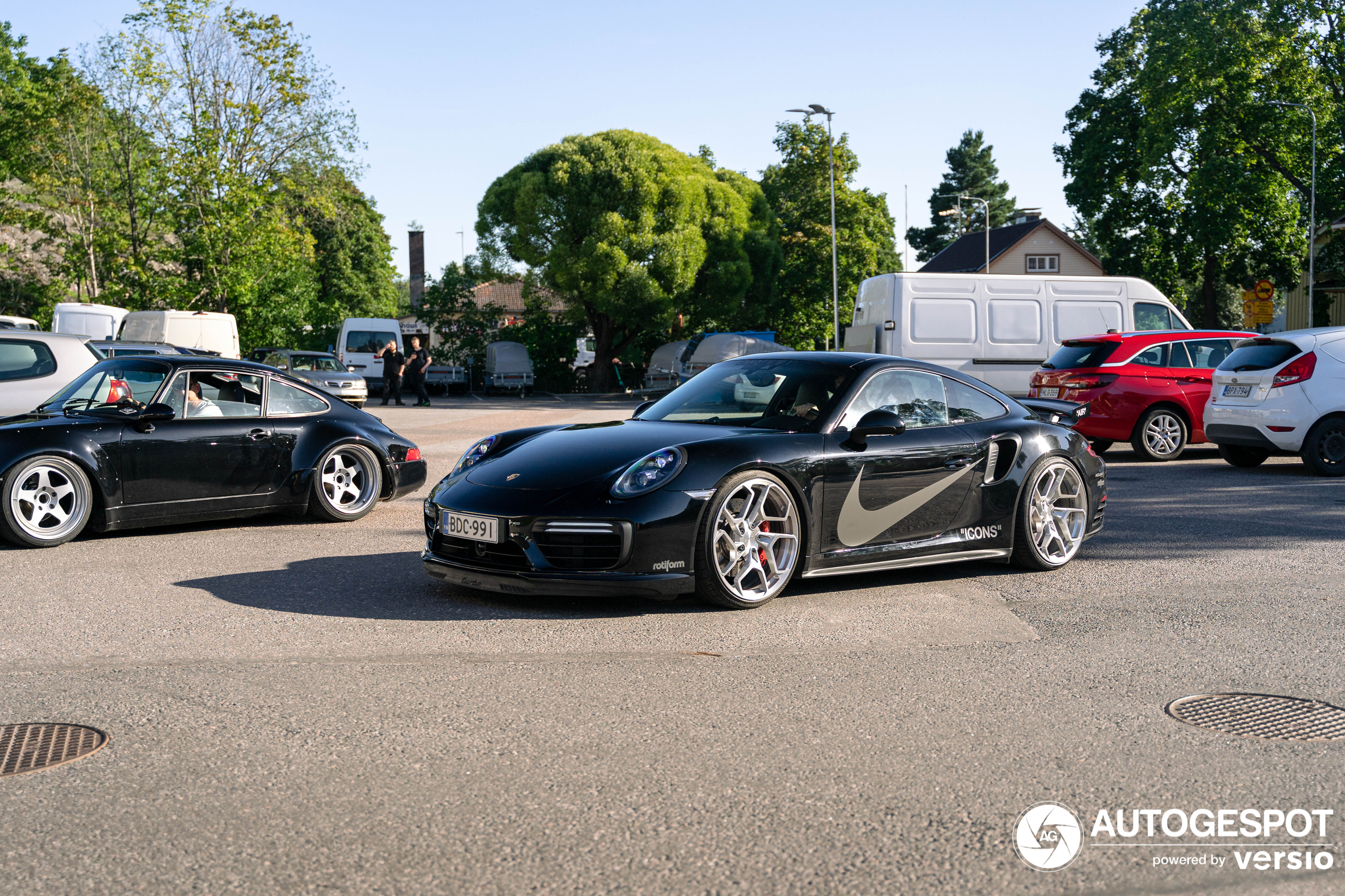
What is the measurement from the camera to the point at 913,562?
6.79m

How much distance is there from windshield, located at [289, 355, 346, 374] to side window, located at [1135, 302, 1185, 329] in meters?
16.9

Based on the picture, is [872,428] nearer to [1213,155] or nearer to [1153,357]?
[1153,357]

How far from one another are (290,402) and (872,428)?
5012mm

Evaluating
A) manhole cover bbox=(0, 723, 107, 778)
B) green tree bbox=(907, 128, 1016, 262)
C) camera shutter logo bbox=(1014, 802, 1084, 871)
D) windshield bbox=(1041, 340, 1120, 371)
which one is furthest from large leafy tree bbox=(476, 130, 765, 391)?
green tree bbox=(907, 128, 1016, 262)

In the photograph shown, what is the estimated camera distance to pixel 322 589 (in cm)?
666

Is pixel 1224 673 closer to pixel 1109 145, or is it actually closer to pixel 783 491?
pixel 783 491

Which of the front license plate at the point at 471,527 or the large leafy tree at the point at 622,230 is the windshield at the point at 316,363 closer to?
the large leafy tree at the point at 622,230

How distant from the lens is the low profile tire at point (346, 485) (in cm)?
937

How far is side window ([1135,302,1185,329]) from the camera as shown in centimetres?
1958

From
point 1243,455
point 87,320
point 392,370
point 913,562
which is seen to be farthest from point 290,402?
point 392,370

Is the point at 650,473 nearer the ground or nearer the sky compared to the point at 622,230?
nearer the ground

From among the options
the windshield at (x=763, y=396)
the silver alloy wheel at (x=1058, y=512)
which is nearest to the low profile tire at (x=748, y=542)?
the windshield at (x=763, y=396)

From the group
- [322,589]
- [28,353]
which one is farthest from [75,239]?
[322,589]

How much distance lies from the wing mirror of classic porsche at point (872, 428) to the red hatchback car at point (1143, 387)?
8.77 meters
